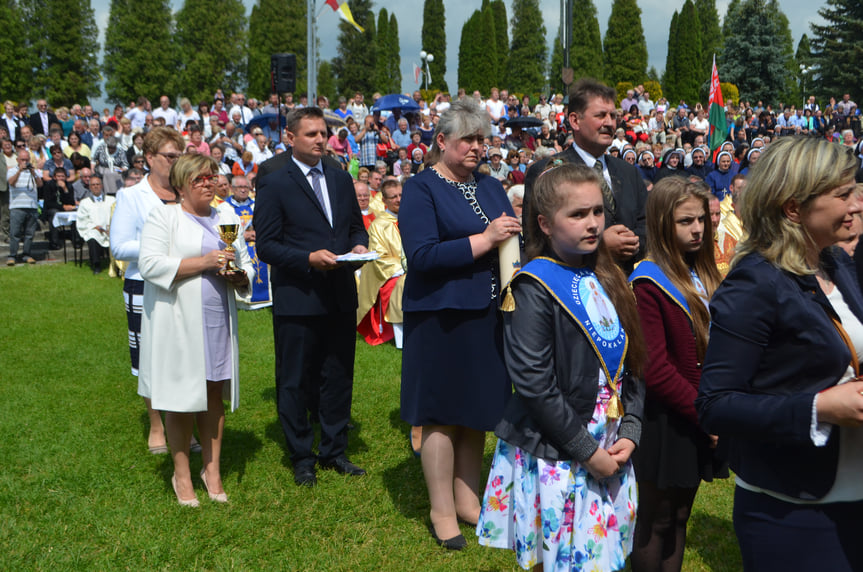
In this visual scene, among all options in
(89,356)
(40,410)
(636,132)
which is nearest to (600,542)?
(40,410)

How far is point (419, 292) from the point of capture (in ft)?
12.8

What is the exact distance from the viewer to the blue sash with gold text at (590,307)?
8.33 feet

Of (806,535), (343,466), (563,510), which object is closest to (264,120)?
(343,466)

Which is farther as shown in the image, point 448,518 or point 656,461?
point 448,518

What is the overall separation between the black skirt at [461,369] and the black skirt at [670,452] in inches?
40.0

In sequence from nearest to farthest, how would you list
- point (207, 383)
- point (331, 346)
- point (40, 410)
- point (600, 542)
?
point (600, 542) → point (207, 383) → point (331, 346) → point (40, 410)

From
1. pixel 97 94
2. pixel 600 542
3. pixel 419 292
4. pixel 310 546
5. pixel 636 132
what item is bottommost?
pixel 310 546

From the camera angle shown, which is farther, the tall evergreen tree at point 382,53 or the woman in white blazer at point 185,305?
the tall evergreen tree at point 382,53

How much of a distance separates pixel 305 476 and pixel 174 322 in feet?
4.41

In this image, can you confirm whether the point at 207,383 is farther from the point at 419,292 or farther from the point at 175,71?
the point at 175,71

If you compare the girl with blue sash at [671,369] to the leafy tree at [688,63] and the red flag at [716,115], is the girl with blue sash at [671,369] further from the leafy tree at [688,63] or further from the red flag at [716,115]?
the leafy tree at [688,63]

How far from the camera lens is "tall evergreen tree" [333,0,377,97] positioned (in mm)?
61938

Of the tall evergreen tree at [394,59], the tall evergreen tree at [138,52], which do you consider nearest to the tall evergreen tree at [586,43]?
the tall evergreen tree at [394,59]

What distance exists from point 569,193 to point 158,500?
10.9ft
